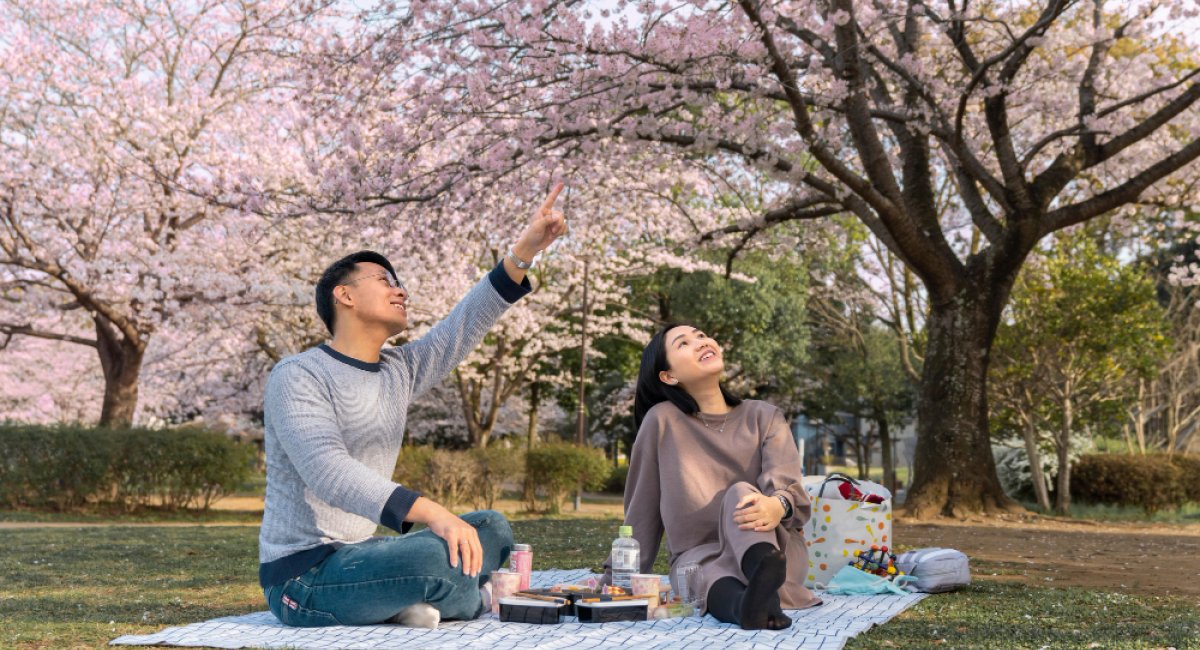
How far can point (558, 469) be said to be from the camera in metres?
18.0

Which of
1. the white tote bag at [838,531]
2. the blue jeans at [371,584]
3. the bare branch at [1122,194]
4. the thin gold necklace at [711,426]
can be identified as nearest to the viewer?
the blue jeans at [371,584]

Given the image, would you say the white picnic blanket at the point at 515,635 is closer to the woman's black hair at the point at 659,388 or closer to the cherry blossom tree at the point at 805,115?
the woman's black hair at the point at 659,388

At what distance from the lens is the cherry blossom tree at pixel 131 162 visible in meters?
16.2

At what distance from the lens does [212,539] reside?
1006 centimetres

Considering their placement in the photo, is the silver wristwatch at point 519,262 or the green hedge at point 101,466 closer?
the silver wristwatch at point 519,262

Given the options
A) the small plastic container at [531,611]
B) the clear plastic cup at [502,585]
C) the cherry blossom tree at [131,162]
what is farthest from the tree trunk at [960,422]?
the cherry blossom tree at [131,162]

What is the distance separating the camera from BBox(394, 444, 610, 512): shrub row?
17219 mm

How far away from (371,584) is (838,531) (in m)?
2.74

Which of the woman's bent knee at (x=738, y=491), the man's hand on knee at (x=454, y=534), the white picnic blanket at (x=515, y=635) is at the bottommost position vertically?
the white picnic blanket at (x=515, y=635)

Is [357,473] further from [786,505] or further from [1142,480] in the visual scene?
[1142,480]

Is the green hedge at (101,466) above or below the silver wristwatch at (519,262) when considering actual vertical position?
below

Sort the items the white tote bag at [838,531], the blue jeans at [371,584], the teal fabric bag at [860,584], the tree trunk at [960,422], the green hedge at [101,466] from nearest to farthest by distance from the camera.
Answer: the blue jeans at [371,584]
the teal fabric bag at [860,584]
the white tote bag at [838,531]
the tree trunk at [960,422]
the green hedge at [101,466]

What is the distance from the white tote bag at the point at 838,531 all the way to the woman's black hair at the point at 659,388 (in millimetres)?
1123

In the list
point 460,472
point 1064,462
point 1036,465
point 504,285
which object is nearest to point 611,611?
point 504,285
